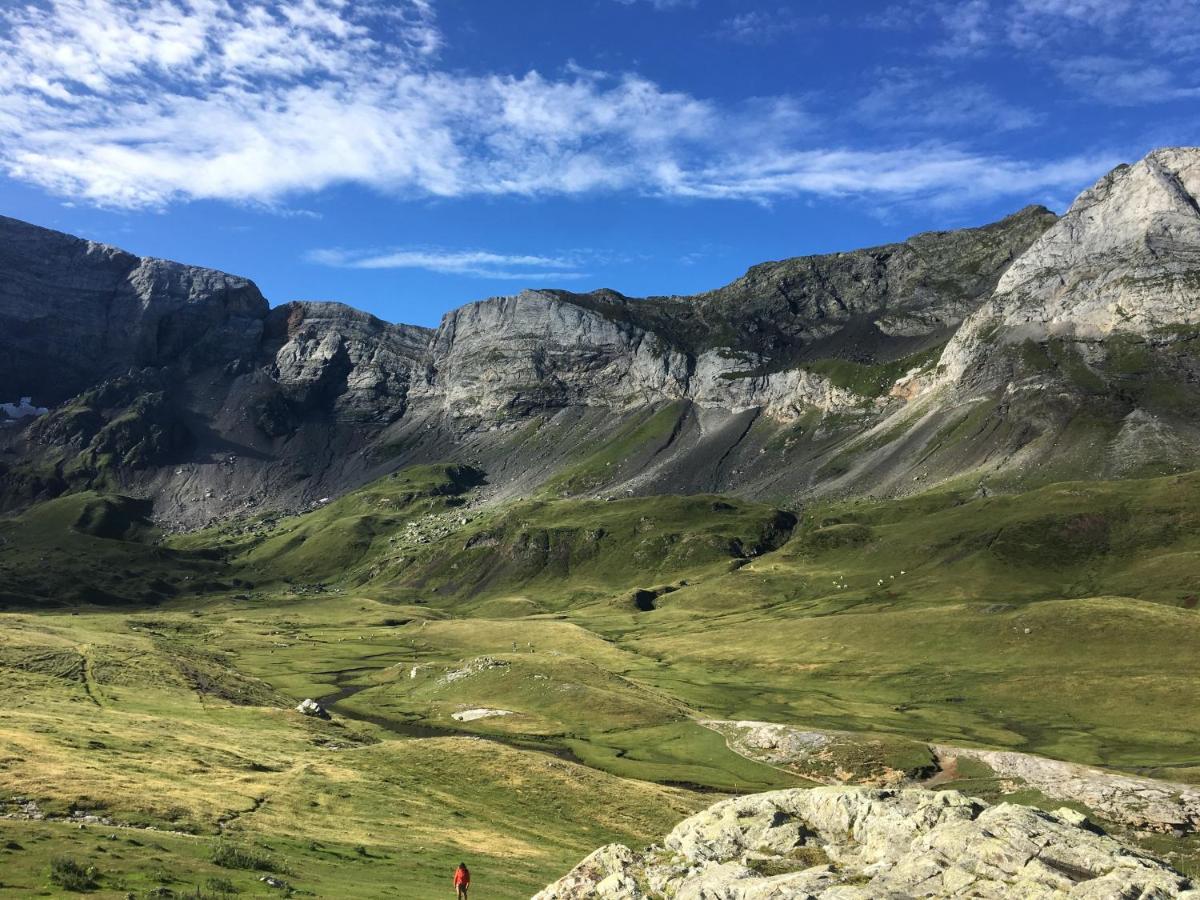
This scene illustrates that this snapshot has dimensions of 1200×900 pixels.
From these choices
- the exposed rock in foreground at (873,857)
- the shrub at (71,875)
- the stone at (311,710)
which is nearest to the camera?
the exposed rock in foreground at (873,857)

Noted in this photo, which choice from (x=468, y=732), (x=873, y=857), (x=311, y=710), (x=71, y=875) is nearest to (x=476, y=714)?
(x=468, y=732)

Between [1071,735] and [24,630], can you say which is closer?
[1071,735]

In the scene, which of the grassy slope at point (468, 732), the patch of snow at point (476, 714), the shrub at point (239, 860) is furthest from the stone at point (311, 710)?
the shrub at point (239, 860)

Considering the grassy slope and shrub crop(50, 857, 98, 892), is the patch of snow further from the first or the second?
shrub crop(50, 857, 98, 892)

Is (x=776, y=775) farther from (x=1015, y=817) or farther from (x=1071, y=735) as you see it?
(x=1015, y=817)

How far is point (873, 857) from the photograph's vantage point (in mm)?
34281

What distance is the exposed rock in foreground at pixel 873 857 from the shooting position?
92.3 ft

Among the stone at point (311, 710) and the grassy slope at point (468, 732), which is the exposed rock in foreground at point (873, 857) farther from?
the stone at point (311, 710)

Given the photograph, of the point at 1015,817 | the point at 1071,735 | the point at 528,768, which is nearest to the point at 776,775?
the point at 528,768

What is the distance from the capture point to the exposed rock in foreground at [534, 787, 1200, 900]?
28.1 m

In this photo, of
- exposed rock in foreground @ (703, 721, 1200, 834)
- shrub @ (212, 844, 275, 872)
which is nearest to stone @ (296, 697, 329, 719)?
exposed rock in foreground @ (703, 721, 1200, 834)

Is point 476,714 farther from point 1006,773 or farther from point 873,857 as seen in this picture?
point 873,857

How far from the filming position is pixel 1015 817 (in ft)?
106

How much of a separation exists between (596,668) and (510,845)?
115 metres
